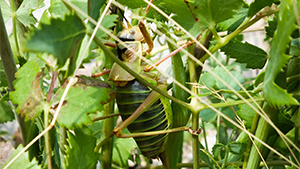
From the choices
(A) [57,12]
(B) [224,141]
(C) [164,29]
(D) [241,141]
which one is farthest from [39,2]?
(B) [224,141]

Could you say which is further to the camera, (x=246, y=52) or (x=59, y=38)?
(x=246, y=52)

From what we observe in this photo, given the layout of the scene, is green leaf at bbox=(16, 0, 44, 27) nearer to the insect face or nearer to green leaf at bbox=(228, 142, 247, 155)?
the insect face

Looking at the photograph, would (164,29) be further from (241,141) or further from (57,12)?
(241,141)

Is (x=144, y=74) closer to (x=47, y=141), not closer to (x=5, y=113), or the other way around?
(x=47, y=141)

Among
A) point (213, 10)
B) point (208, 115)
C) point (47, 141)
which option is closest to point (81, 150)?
point (47, 141)

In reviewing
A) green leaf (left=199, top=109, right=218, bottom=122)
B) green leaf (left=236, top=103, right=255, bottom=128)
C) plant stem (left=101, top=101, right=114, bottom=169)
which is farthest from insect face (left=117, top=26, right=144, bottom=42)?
green leaf (left=199, top=109, right=218, bottom=122)

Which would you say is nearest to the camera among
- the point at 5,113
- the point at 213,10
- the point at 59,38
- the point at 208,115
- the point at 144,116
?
the point at 59,38

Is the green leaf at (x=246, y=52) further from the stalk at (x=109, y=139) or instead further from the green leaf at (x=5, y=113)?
the green leaf at (x=5, y=113)
